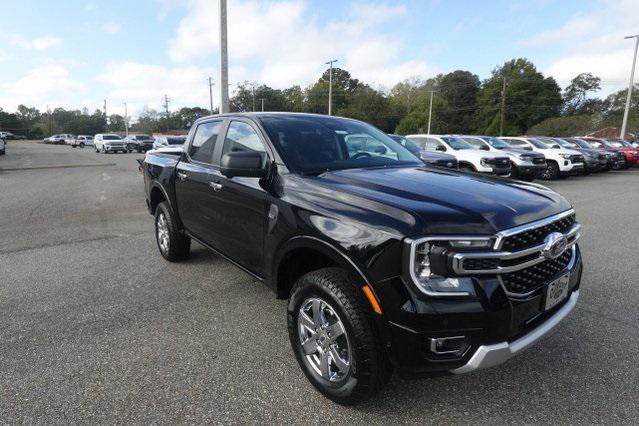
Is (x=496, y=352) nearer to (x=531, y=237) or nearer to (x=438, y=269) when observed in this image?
(x=438, y=269)

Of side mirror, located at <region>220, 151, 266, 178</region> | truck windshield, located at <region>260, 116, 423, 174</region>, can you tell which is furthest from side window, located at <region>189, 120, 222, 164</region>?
side mirror, located at <region>220, 151, 266, 178</region>

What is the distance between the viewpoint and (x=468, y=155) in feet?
43.8

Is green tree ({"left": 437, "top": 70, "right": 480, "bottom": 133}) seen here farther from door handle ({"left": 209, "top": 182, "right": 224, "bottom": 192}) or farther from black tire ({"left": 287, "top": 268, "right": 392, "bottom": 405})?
black tire ({"left": 287, "top": 268, "right": 392, "bottom": 405})

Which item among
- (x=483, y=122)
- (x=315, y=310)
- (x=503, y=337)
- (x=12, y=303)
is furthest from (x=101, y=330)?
(x=483, y=122)

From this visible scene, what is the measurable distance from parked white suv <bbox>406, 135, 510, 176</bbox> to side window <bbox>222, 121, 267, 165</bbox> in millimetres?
10551

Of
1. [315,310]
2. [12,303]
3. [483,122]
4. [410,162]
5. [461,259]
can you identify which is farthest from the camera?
[483,122]

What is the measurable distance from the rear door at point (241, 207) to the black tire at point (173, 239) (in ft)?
3.89

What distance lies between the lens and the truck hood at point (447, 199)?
210 cm

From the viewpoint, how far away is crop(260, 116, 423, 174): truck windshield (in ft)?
10.3

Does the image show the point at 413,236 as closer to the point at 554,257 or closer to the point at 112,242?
the point at 554,257

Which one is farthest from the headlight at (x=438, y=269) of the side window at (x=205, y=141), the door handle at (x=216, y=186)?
the side window at (x=205, y=141)

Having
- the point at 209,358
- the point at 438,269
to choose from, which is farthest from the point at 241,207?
the point at 438,269

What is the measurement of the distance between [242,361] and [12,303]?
254 centimetres

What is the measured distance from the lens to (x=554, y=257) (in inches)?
93.1
